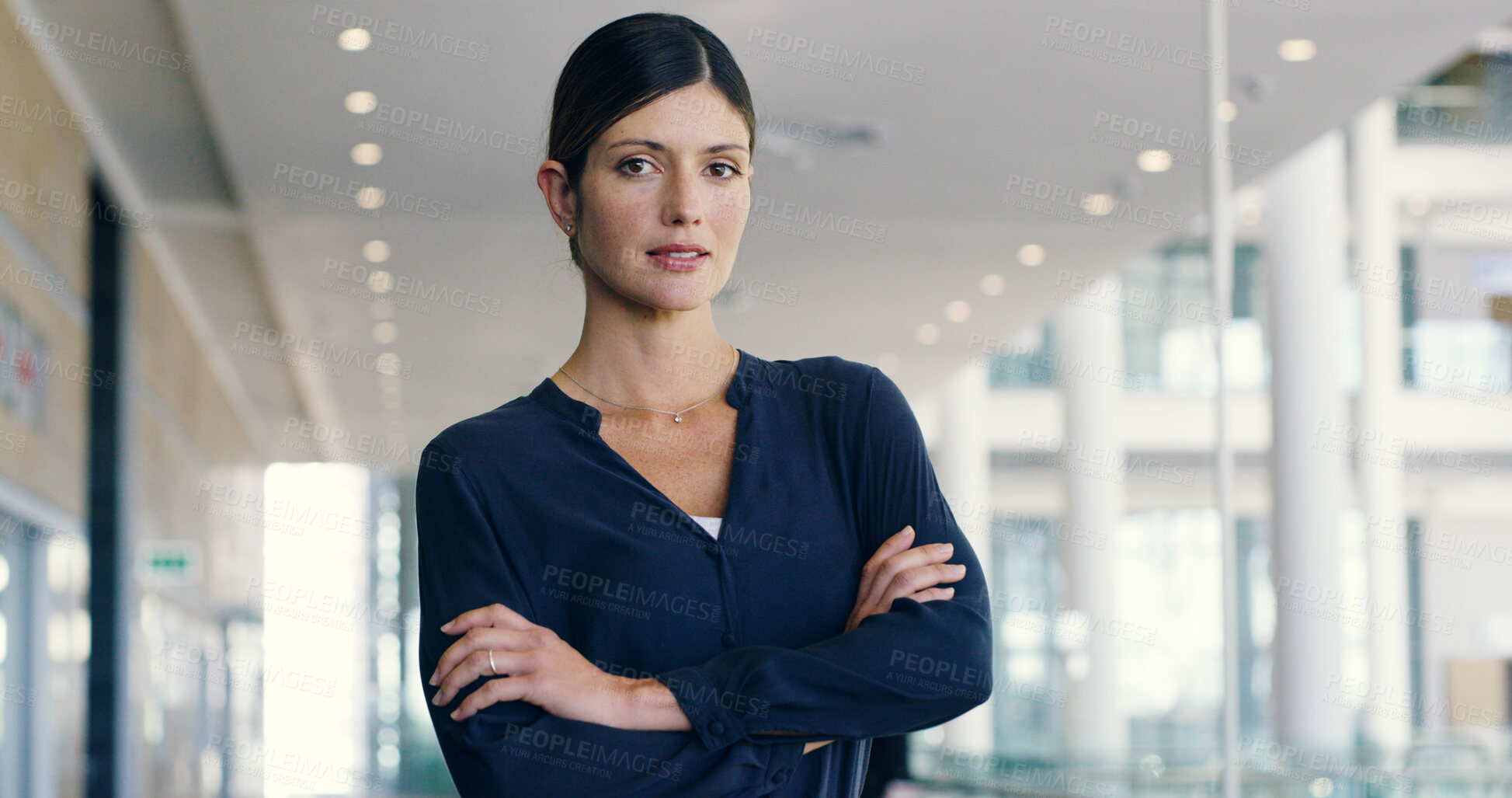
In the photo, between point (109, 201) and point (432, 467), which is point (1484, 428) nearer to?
point (109, 201)

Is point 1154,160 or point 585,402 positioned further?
point 1154,160

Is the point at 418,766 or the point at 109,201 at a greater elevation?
the point at 109,201

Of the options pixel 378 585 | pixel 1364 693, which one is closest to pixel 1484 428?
pixel 1364 693

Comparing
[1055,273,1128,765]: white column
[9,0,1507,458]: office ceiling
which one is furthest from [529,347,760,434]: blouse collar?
[1055,273,1128,765]: white column

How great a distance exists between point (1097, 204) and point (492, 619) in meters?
7.57

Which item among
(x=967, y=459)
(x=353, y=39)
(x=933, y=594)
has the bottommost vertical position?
(x=933, y=594)

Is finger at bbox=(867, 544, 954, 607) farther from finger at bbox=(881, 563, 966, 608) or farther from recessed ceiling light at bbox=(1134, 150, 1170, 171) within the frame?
recessed ceiling light at bbox=(1134, 150, 1170, 171)

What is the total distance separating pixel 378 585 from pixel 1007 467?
880 centimetres

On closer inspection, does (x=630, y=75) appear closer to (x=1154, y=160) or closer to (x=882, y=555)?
(x=882, y=555)

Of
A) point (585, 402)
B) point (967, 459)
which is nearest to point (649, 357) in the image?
point (585, 402)

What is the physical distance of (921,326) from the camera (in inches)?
452

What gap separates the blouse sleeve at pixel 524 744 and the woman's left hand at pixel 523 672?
0.01 m

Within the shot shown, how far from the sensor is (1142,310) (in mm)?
17688

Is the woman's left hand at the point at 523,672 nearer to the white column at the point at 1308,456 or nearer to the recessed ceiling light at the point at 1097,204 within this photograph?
the recessed ceiling light at the point at 1097,204
